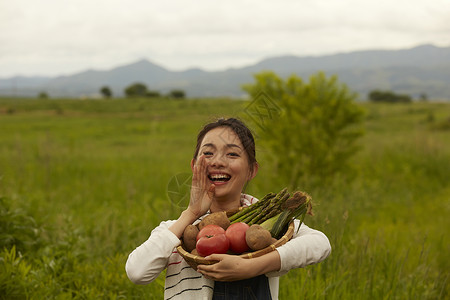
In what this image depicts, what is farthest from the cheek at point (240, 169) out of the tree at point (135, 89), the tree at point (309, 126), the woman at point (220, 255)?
the tree at point (135, 89)

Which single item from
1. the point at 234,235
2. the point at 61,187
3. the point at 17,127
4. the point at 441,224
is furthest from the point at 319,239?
the point at 17,127

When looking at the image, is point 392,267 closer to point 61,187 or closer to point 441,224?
point 441,224

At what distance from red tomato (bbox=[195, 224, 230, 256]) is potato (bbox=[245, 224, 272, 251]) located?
10 cm

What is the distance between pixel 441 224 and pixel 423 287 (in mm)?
3359

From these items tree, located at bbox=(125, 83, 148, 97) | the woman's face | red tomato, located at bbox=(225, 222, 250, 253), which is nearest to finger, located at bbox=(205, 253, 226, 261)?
red tomato, located at bbox=(225, 222, 250, 253)

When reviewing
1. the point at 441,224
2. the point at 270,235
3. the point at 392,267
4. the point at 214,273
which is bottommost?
the point at 441,224

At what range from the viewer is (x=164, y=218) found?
3.15 metres

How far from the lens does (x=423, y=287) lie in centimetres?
369

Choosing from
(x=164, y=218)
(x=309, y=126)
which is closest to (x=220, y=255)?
(x=164, y=218)

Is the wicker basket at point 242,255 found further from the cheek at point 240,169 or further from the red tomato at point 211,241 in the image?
the cheek at point 240,169

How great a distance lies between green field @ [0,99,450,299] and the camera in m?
3.29

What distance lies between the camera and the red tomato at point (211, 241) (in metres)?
1.77

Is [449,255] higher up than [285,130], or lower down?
lower down

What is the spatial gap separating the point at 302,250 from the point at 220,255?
398 millimetres
